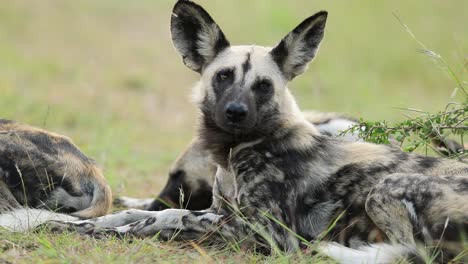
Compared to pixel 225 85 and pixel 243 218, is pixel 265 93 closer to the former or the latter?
pixel 225 85

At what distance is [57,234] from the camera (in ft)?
14.0

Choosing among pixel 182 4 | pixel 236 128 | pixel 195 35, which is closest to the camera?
pixel 236 128

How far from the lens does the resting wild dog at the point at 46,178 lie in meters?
4.69

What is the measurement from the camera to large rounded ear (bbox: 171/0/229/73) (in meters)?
4.89

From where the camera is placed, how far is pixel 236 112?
4.50 m

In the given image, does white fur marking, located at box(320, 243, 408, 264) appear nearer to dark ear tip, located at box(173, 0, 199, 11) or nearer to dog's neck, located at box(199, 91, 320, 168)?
dog's neck, located at box(199, 91, 320, 168)

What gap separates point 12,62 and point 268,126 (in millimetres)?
9068

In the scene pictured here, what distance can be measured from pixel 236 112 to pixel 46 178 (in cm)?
137

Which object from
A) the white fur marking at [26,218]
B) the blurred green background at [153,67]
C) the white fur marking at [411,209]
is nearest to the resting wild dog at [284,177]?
the white fur marking at [411,209]

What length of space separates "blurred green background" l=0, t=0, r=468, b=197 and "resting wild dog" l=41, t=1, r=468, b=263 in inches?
97.9

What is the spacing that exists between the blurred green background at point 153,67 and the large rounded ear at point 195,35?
2.32 metres

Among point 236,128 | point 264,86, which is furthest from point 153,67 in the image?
point 236,128

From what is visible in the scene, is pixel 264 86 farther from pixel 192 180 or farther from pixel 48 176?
pixel 48 176

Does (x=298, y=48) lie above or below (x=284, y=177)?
above
